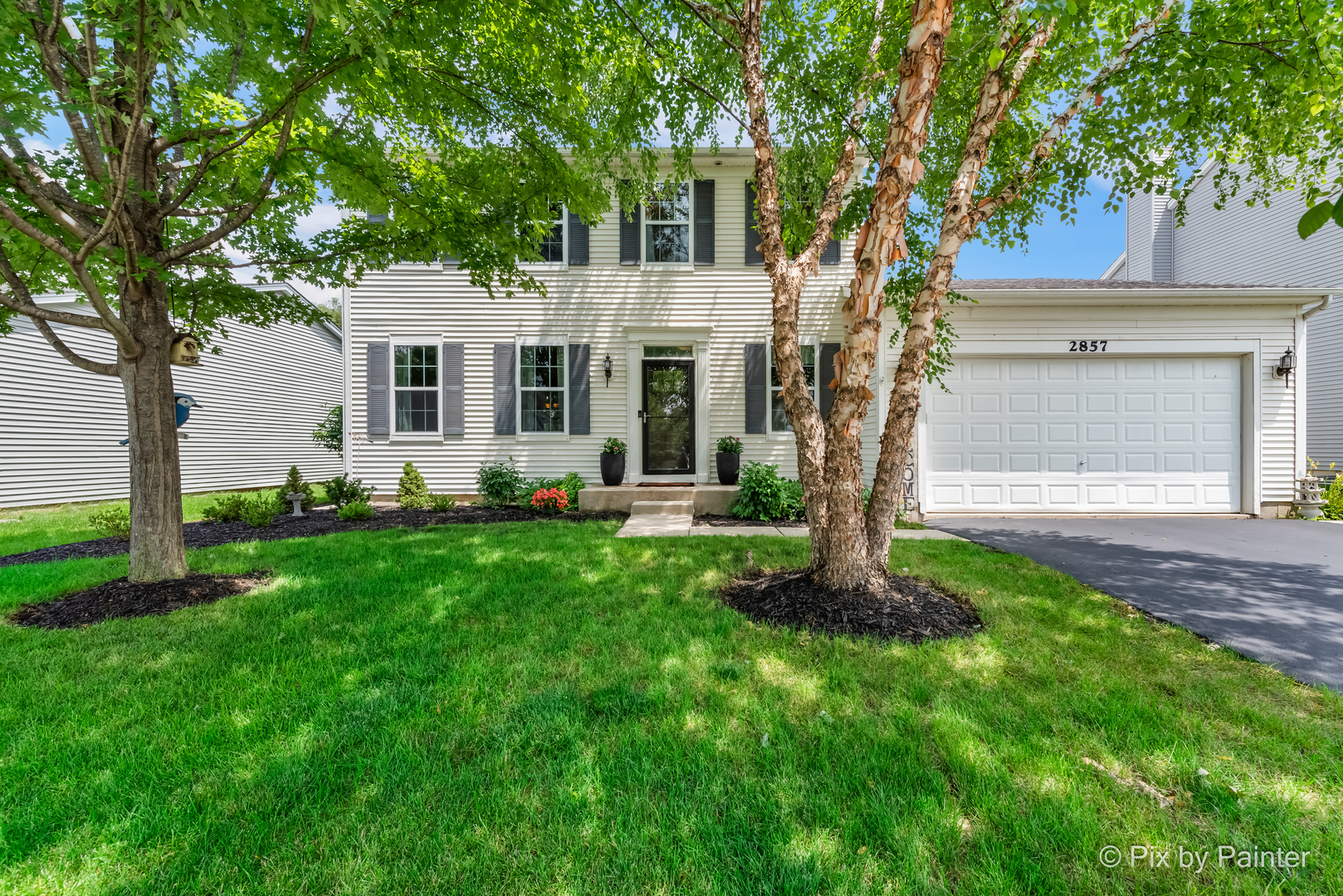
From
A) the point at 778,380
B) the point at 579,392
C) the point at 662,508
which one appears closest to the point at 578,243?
the point at 579,392

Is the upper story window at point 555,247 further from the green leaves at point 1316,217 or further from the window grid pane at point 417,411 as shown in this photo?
the green leaves at point 1316,217

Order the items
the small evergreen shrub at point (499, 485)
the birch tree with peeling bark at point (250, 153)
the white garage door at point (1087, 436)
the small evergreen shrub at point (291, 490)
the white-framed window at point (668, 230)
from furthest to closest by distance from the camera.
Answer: the white-framed window at point (668, 230), the small evergreen shrub at point (499, 485), the small evergreen shrub at point (291, 490), the white garage door at point (1087, 436), the birch tree with peeling bark at point (250, 153)

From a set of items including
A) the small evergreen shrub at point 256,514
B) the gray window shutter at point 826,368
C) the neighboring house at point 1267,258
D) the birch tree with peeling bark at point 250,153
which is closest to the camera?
the birch tree with peeling bark at point 250,153

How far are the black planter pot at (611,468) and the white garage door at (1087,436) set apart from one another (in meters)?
4.53

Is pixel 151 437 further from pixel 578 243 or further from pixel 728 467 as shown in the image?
pixel 728 467

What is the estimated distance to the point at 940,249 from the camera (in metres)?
3.26

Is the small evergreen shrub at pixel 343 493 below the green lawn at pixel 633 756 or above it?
above

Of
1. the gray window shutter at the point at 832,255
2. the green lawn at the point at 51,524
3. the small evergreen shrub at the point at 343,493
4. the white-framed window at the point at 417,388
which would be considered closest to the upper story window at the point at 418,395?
the white-framed window at the point at 417,388

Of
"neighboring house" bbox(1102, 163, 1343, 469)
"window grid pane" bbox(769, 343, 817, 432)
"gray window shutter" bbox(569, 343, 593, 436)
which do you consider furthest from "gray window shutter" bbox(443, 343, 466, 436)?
"neighboring house" bbox(1102, 163, 1343, 469)

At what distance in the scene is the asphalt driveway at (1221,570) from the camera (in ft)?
9.64

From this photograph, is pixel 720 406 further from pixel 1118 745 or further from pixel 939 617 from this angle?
pixel 1118 745

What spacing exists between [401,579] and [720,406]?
5510 mm

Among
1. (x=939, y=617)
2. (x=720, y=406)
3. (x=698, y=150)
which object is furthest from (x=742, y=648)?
(x=698, y=150)

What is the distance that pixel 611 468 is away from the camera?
781cm
